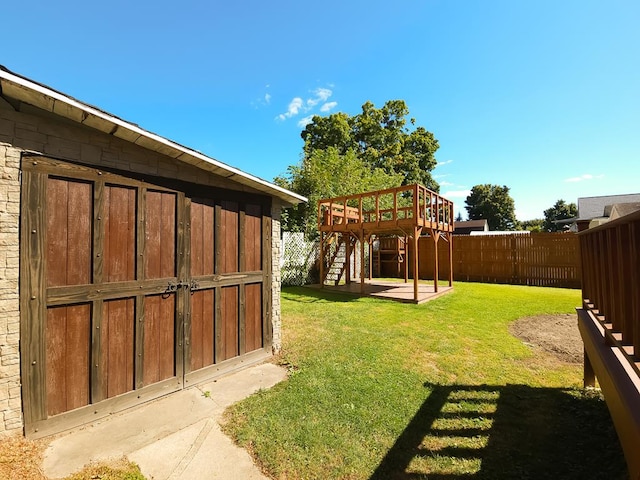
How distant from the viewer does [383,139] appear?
25344 mm

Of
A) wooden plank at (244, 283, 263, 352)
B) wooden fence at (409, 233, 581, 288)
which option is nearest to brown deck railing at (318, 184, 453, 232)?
wooden fence at (409, 233, 581, 288)

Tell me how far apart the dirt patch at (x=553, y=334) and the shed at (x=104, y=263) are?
17.8ft

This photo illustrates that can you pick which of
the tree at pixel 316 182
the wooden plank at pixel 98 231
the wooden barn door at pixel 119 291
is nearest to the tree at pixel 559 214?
the tree at pixel 316 182

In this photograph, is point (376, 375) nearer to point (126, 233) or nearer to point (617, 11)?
point (126, 233)

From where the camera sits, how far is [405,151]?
27.0 metres

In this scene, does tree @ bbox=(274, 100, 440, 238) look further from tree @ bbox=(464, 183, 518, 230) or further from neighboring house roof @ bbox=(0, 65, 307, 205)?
tree @ bbox=(464, 183, 518, 230)

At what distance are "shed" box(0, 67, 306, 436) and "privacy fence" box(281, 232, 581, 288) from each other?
25.1 ft

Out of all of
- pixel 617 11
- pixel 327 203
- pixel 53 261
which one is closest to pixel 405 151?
pixel 327 203

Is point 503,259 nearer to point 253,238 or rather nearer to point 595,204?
point 595,204

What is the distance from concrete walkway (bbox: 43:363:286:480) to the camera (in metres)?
2.20

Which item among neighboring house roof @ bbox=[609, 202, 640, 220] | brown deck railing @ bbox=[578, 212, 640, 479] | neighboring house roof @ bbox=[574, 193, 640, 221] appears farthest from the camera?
neighboring house roof @ bbox=[574, 193, 640, 221]

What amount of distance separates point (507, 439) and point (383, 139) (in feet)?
85.0

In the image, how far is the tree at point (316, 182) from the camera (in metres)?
14.2

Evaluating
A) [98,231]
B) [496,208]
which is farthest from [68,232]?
[496,208]
